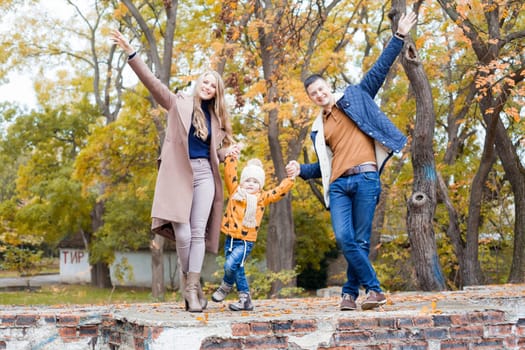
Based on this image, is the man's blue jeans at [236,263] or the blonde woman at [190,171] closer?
the blonde woman at [190,171]

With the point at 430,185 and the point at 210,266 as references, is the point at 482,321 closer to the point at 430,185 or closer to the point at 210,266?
the point at 430,185

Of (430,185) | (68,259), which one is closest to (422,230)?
(430,185)

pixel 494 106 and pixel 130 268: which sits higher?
pixel 494 106

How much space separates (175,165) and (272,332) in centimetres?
157

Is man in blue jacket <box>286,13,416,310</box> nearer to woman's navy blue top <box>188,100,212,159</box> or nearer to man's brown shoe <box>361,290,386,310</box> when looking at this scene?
man's brown shoe <box>361,290,386,310</box>

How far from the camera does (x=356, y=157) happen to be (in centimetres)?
541

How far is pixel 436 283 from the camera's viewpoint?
33.3 feet

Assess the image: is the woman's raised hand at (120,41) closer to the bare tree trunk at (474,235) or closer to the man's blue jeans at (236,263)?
the man's blue jeans at (236,263)

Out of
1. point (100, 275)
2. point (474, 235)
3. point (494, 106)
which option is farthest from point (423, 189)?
point (100, 275)

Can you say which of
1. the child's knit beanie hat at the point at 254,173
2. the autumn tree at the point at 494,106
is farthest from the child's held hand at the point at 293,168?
the autumn tree at the point at 494,106

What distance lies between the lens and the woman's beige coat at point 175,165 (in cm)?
515

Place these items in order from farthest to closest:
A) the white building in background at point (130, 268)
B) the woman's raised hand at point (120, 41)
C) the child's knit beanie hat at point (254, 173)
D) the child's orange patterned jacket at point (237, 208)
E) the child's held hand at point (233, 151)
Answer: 1. the white building in background at point (130, 268)
2. the child's knit beanie hat at point (254, 173)
3. the child's orange patterned jacket at point (237, 208)
4. the child's held hand at point (233, 151)
5. the woman's raised hand at point (120, 41)

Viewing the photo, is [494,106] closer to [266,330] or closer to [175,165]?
[175,165]

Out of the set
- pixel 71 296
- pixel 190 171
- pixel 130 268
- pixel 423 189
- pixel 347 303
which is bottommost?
pixel 71 296
